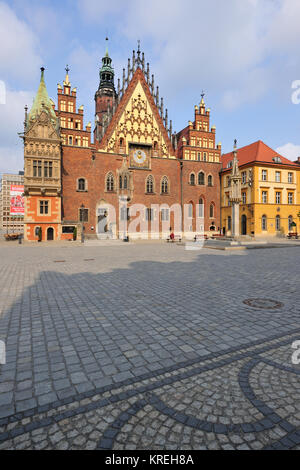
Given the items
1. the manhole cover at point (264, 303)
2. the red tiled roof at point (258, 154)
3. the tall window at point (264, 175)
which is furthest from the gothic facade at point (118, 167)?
the manhole cover at point (264, 303)

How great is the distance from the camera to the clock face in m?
35.0

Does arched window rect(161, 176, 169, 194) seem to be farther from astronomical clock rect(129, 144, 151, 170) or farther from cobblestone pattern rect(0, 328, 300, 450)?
cobblestone pattern rect(0, 328, 300, 450)

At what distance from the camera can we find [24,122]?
100 feet

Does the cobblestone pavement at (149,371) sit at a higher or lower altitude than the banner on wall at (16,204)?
lower

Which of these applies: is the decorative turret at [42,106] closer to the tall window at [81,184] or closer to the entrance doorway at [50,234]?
the tall window at [81,184]

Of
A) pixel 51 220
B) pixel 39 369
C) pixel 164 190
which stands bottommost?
pixel 39 369

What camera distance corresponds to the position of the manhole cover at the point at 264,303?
5.63 m

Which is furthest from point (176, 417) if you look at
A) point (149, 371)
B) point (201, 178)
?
point (201, 178)

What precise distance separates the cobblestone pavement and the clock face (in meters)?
30.9

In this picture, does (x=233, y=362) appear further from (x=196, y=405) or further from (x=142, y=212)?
(x=142, y=212)

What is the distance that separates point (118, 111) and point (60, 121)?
8014 mm

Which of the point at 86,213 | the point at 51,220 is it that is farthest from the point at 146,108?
the point at 51,220

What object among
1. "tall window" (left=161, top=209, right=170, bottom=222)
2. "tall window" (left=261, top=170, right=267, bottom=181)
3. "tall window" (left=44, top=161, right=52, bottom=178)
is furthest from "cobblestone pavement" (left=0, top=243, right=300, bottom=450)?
"tall window" (left=261, top=170, right=267, bottom=181)

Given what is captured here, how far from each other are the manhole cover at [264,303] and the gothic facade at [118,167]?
84.3 feet
